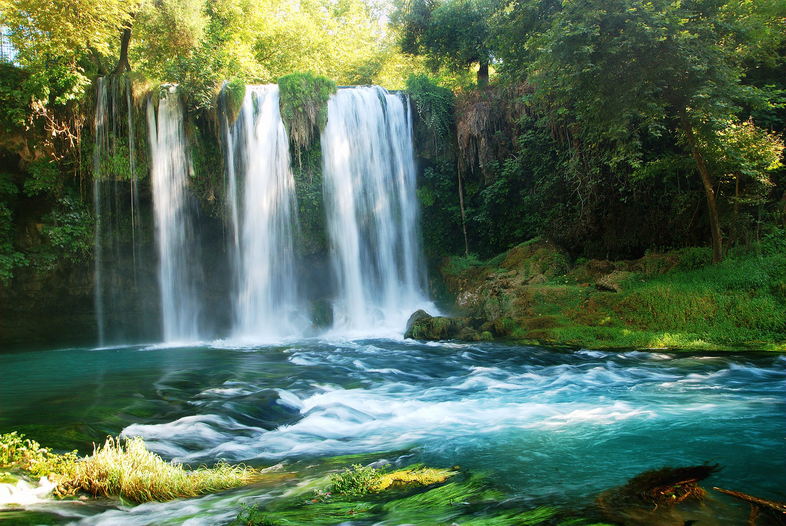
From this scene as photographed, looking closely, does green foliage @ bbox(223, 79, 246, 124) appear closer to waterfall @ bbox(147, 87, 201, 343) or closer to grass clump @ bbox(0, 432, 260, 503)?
waterfall @ bbox(147, 87, 201, 343)

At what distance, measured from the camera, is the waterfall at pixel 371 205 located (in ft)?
63.0

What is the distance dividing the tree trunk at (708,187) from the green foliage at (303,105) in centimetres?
1160

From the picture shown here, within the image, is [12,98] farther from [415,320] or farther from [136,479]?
[136,479]

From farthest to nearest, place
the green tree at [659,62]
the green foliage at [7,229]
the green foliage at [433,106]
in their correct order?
the green foliage at [433,106] → the green foliage at [7,229] → the green tree at [659,62]

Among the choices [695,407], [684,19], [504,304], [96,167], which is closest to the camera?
[695,407]

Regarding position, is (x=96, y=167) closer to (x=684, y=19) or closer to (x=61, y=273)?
(x=61, y=273)

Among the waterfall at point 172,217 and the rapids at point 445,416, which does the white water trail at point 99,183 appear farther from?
the rapids at point 445,416

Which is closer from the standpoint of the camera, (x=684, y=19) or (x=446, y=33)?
(x=684, y=19)

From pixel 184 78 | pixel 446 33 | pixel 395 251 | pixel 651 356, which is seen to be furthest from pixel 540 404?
pixel 446 33

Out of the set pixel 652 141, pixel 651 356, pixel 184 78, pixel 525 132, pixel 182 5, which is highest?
pixel 182 5

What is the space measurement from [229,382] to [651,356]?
25.7 feet

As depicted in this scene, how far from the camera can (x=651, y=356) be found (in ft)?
33.6

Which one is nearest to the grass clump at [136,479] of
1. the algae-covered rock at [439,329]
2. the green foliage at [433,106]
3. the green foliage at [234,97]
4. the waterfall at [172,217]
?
the algae-covered rock at [439,329]

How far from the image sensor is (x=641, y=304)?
40.0 ft
